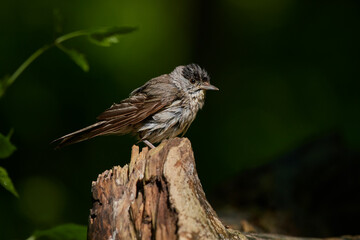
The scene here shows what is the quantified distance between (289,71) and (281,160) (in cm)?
334

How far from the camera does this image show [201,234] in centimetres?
289

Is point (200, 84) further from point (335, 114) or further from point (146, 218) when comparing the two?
point (335, 114)

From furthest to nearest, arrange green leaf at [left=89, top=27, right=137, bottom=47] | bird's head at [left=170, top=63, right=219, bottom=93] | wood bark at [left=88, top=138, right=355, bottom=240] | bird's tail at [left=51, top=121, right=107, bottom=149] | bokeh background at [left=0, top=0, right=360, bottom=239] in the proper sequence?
1. bokeh background at [left=0, top=0, right=360, bottom=239]
2. bird's head at [left=170, top=63, right=219, bottom=93]
3. bird's tail at [left=51, top=121, right=107, bottom=149]
4. green leaf at [left=89, top=27, right=137, bottom=47]
5. wood bark at [left=88, top=138, right=355, bottom=240]

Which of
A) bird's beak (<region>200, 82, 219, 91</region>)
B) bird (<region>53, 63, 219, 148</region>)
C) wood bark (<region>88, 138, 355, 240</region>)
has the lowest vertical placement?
wood bark (<region>88, 138, 355, 240</region>)

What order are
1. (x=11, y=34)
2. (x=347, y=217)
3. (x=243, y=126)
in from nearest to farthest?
1. (x=347, y=217)
2. (x=11, y=34)
3. (x=243, y=126)

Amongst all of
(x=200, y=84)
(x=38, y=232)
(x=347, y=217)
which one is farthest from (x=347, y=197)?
(x=38, y=232)

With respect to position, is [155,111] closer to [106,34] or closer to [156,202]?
[106,34]

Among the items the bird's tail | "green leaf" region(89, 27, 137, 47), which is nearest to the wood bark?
"green leaf" region(89, 27, 137, 47)

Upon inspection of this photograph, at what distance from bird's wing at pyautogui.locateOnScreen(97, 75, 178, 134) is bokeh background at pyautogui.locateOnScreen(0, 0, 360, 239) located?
1496 mm

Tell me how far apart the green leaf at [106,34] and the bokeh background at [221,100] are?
310cm

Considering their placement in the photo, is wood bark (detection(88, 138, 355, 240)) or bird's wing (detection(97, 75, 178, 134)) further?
bird's wing (detection(97, 75, 178, 134))

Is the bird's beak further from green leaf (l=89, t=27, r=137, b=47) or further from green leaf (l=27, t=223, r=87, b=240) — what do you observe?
green leaf (l=27, t=223, r=87, b=240)

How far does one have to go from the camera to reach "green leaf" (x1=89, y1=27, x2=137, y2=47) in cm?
329

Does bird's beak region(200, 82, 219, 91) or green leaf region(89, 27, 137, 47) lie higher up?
green leaf region(89, 27, 137, 47)
